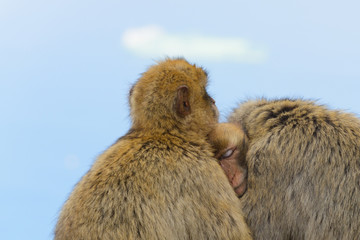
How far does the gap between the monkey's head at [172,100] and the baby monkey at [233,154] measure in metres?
0.17

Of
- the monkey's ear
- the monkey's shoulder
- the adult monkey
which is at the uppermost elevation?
the monkey's ear

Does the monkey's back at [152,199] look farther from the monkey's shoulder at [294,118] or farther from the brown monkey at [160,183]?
the monkey's shoulder at [294,118]

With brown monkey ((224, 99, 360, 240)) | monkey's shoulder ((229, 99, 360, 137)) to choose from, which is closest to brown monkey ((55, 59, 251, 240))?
brown monkey ((224, 99, 360, 240))

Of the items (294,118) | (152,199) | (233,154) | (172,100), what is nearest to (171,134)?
(172,100)

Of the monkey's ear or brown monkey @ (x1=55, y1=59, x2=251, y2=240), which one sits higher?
the monkey's ear

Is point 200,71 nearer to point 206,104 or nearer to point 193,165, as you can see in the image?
point 206,104

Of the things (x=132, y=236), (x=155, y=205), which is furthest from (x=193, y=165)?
(x=132, y=236)

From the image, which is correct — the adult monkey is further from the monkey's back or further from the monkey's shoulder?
the monkey's back

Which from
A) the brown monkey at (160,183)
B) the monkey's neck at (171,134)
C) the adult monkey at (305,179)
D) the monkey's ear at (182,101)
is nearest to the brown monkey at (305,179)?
the adult monkey at (305,179)

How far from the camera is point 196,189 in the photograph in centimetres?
323

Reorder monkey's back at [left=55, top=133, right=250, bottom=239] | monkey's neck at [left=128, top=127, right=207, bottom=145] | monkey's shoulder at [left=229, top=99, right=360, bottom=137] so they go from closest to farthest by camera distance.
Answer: monkey's back at [left=55, top=133, right=250, bottom=239] < monkey's shoulder at [left=229, top=99, right=360, bottom=137] < monkey's neck at [left=128, top=127, right=207, bottom=145]

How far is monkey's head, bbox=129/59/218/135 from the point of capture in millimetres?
3500

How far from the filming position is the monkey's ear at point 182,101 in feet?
11.4

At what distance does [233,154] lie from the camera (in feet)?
11.4
